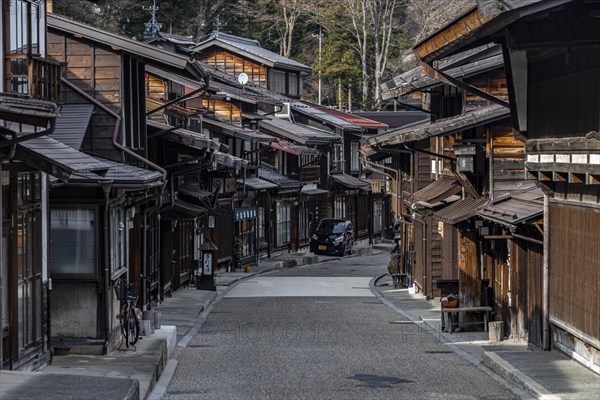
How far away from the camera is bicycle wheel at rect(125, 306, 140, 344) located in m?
20.5

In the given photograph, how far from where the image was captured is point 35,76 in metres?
14.5

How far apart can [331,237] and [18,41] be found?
43.0 meters

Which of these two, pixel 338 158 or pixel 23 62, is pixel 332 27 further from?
pixel 23 62

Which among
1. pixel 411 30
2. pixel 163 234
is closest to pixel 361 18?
pixel 411 30

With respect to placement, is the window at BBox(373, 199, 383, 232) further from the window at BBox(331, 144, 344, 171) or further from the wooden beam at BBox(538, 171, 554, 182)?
the wooden beam at BBox(538, 171, 554, 182)

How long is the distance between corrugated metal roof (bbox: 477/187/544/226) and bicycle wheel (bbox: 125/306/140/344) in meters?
7.10

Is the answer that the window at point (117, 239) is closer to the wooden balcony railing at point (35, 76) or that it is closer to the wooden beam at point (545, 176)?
the wooden balcony railing at point (35, 76)

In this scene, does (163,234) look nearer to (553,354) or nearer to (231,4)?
Result: (553,354)

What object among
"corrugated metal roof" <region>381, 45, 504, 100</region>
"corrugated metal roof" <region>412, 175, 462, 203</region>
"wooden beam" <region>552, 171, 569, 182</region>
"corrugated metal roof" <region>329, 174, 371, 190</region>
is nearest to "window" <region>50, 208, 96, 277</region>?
"wooden beam" <region>552, 171, 569, 182</region>

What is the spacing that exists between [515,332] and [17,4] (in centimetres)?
1214

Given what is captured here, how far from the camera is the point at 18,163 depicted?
590 inches

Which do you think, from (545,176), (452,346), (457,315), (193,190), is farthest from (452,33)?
(193,190)

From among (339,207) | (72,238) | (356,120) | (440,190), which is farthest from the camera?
(356,120)

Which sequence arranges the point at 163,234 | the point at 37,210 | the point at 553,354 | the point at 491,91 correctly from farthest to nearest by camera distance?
the point at 163,234 → the point at 491,91 → the point at 553,354 → the point at 37,210
